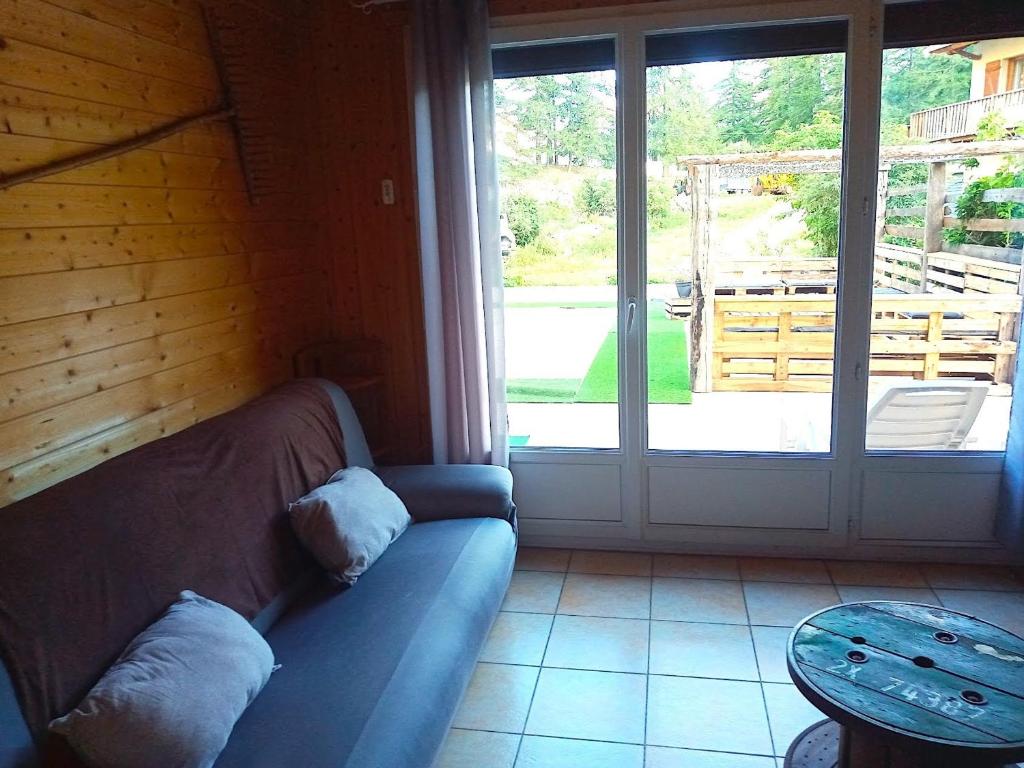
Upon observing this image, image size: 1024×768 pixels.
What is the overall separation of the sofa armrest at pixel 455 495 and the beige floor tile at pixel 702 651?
0.70 metres

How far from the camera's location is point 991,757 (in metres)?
1.46

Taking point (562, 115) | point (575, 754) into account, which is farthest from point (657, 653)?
point (562, 115)

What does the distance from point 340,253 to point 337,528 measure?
1.46 m

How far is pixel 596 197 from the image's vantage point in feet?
10.2

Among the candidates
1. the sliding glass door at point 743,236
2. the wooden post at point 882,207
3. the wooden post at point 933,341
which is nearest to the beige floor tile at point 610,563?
the sliding glass door at point 743,236

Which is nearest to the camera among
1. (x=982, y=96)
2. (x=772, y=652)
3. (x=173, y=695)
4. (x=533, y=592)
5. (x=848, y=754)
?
(x=173, y=695)

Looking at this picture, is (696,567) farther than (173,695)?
Yes

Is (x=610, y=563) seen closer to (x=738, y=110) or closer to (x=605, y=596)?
(x=605, y=596)

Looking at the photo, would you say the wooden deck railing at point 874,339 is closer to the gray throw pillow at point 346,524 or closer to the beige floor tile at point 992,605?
the beige floor tile at point 992,605

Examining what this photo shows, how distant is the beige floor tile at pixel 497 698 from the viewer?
2230 millimetres

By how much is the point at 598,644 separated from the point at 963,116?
238 cm

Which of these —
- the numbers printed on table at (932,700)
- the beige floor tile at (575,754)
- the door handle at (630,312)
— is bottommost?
the beige floor tile at (575,754)

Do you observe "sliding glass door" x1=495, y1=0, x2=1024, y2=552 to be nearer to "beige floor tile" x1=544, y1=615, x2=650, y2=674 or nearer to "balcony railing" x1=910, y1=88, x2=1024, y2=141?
"balcony railing" x1=910, y1=88, x2=1024, y2=141

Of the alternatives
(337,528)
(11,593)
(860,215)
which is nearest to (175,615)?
(11,593)
